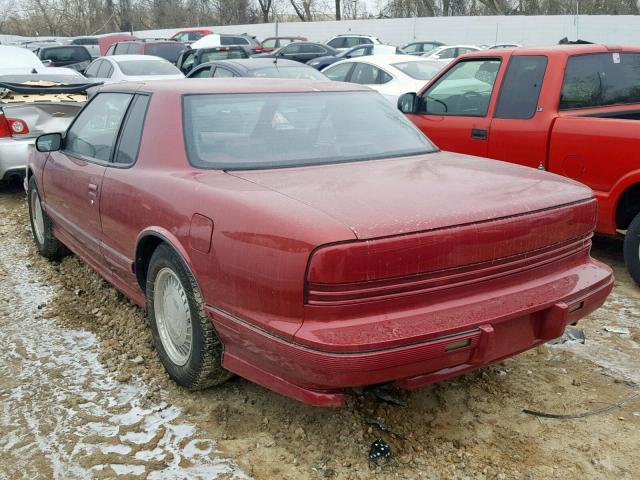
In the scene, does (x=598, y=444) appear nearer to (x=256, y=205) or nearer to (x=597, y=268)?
(x=597, y=268)

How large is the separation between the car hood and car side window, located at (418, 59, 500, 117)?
7.93ft

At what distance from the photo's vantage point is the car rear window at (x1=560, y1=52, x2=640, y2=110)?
532 cm

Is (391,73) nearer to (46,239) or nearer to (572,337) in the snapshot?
(46,239)

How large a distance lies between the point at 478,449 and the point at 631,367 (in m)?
1.25

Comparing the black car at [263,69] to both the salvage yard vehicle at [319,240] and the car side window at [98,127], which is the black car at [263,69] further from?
the salvage yard vehicle at [319,240]

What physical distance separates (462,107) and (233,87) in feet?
9.40

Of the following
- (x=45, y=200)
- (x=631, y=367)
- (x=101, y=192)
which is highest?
(x=101, y=192)

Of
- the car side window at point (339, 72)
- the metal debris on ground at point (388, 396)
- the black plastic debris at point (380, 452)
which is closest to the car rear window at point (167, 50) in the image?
the car side window at point (339, 72)

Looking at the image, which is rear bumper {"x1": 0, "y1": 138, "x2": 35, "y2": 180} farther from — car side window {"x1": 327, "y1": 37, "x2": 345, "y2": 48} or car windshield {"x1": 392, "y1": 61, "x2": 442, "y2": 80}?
car side window {"x1": 327, "y1": 37, "x2": 345, "y2": 48}

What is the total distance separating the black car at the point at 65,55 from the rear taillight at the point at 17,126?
47.2 feet

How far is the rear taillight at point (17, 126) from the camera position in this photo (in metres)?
7.50

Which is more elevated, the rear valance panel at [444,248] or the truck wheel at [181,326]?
the rear valance panel at [444,248]

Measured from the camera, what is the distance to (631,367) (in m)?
3.59

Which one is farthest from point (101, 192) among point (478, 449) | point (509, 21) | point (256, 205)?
point (509, 21)
